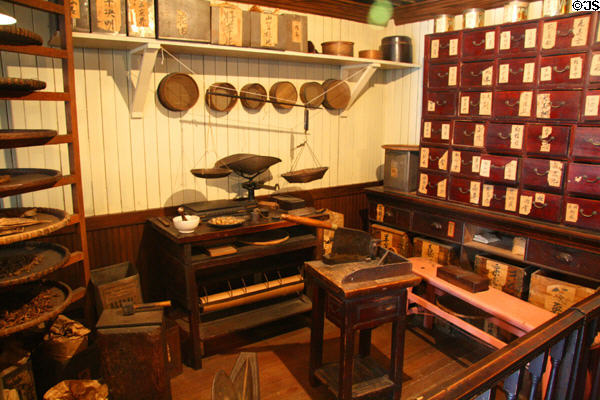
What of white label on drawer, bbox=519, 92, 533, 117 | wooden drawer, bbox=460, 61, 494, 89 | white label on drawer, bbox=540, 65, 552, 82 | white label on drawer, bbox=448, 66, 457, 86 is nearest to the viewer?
white label on drawer, bbox=540, 65, 552, 82

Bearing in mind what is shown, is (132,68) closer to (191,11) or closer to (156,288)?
(191,11)

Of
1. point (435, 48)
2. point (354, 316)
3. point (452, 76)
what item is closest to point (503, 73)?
point (452, 76)

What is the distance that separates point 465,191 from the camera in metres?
3.49

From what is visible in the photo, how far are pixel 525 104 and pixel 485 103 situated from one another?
30cm

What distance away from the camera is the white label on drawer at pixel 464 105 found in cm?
341

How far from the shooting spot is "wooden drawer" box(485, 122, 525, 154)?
3115 mm

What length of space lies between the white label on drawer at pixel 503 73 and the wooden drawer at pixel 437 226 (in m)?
1.05

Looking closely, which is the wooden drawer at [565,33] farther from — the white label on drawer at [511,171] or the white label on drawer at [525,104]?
the white label on drawer at [511,171]

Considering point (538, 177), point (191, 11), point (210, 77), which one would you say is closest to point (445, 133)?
point (538, 177)

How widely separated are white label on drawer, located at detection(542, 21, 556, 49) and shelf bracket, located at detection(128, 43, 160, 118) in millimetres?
2419

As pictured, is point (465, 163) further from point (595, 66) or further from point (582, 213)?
point (595, 66)

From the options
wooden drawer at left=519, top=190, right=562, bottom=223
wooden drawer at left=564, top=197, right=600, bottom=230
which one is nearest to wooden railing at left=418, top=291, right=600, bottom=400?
→ wooden drawer at left=564, top=197, right=600, bottom=230

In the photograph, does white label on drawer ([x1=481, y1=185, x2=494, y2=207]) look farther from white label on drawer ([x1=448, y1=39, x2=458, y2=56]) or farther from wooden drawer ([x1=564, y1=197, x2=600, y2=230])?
white label on drawer ([x1=448, y1=39, x2=458, y2=56])

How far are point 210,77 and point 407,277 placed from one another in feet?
6.62
